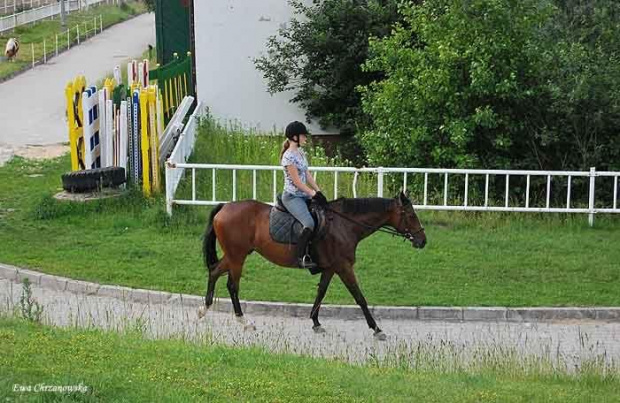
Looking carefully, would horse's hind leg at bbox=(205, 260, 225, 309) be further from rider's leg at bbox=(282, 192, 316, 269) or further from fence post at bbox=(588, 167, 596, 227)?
fence post at bbox=(588, 167, 596, 227)

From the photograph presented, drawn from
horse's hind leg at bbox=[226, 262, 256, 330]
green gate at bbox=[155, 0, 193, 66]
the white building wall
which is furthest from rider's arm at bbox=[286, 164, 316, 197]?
green gate at bbox=[155, 0, 193, 66]

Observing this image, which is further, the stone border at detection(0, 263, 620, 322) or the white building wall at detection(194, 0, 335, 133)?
the white building wall at detection(194, 0, 335, 133)

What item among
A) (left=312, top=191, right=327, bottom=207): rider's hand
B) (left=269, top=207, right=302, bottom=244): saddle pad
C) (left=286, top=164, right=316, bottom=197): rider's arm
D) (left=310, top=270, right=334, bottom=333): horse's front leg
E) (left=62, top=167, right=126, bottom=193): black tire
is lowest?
(left=310, top=270, right=334, bottom=333): horse's front leg

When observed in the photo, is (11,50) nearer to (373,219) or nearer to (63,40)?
(63,40)

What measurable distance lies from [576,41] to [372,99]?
3762 mm

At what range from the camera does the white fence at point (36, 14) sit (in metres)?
47.1

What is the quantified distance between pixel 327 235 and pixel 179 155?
7.31m

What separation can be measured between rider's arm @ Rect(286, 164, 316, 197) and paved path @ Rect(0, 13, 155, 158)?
42.1 ft

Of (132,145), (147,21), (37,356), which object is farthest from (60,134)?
(147,21)

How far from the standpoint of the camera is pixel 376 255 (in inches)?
571

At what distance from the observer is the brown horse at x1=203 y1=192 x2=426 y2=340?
11.8 meters

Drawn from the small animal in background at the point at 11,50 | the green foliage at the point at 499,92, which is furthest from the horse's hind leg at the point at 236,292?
the small animal in background at the point at 11,50

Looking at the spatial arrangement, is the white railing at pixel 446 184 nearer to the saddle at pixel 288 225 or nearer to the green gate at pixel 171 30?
the saddle at pixel 288 225

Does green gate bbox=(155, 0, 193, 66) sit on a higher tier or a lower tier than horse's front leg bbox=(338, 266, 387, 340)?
higher
